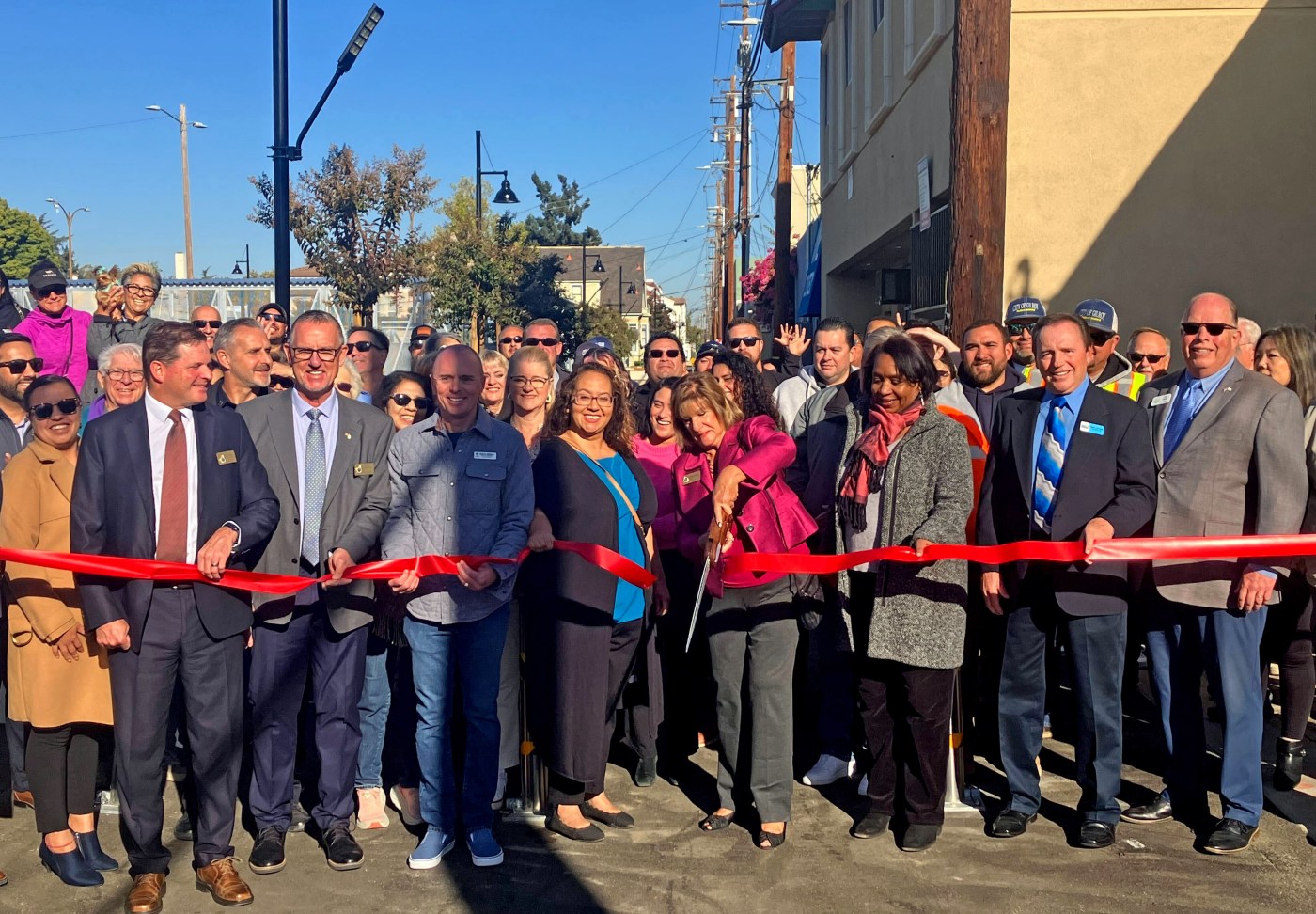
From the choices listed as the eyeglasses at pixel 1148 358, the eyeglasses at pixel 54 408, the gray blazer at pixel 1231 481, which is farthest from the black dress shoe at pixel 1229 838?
the eyeglasses at pixel 54 408

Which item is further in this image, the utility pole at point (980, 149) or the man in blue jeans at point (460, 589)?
the utility pole at point (980, 149)

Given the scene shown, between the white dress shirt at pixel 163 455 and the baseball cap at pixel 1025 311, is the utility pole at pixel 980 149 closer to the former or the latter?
the baseball cap at pixel 1025 311

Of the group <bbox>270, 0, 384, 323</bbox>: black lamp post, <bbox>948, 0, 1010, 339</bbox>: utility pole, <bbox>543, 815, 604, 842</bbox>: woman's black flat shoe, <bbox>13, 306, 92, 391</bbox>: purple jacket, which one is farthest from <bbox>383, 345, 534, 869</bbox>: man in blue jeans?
<bbox>270, 0, 384, 323</bbox>: black lamp post

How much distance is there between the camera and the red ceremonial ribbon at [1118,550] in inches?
192

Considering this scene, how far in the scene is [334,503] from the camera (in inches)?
200

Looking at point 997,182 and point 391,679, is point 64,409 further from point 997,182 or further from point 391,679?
point 997,182

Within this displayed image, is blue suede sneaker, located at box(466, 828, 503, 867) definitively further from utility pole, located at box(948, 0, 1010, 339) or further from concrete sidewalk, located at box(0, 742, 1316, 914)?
utility pole, located at box(948, 0, 1010, 339)

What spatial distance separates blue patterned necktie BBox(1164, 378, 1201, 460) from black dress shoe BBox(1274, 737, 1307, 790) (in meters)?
1.69

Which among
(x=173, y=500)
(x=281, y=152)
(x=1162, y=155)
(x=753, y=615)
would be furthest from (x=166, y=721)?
(x=1162, y=155)

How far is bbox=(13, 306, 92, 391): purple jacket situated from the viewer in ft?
24.4

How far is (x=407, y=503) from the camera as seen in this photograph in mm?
5145

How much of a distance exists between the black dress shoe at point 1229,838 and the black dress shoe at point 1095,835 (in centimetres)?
38

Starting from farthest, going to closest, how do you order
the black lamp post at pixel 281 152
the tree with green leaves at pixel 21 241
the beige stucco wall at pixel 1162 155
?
the tree with green leaves at pixel 21 241 → the black lamp post at pixel 281 152 → the beige stucco wall at pixel 1162 155

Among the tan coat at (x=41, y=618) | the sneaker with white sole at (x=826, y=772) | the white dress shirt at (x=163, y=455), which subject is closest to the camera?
the white dress shirt at (x=163, y=455)
